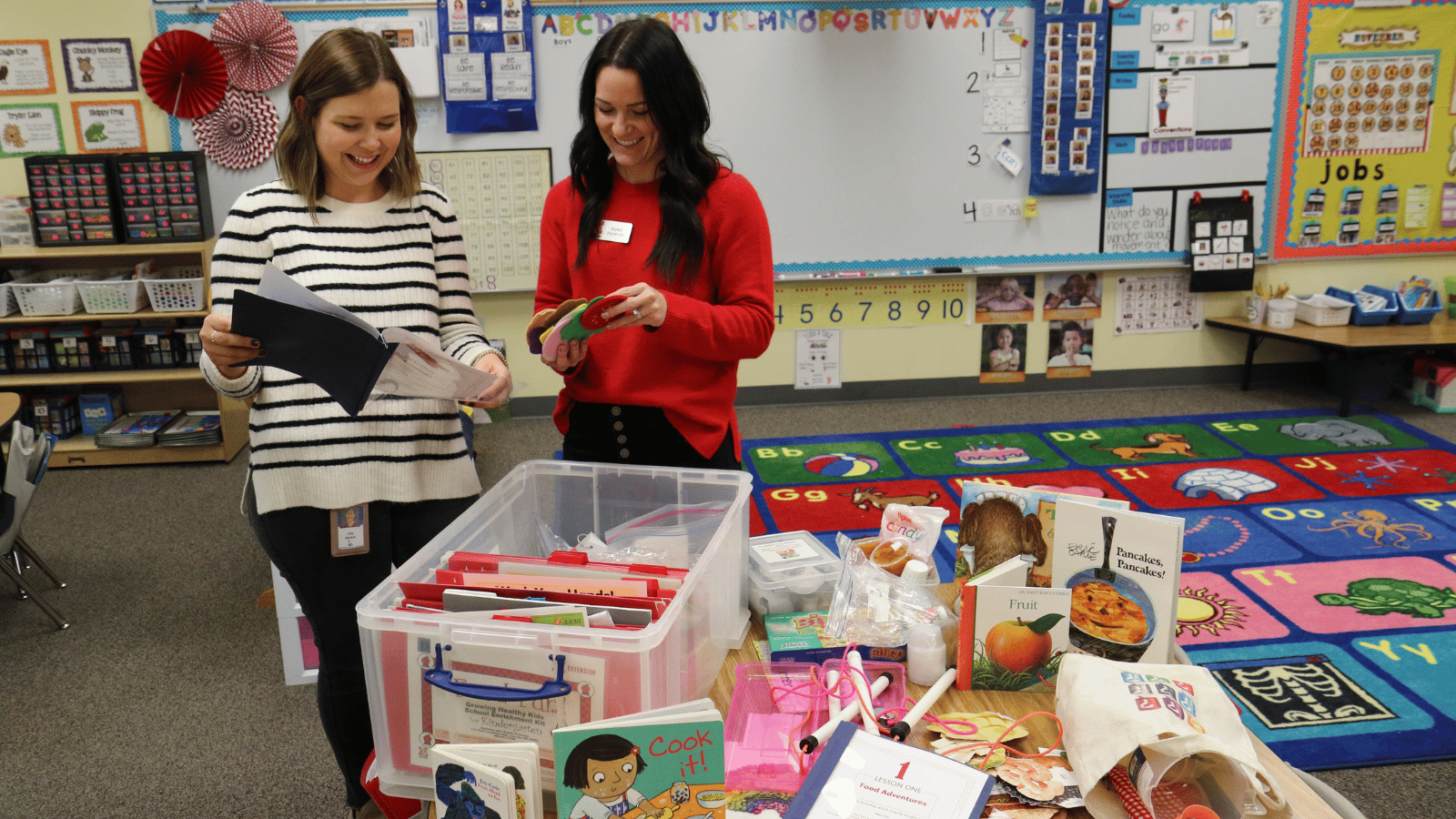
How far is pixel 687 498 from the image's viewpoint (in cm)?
148

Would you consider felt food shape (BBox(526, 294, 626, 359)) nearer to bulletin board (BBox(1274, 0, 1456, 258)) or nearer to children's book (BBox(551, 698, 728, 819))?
children's book (BBox(551, 698, 728, 819))

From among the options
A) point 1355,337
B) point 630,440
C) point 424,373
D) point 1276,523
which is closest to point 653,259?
point 630,440

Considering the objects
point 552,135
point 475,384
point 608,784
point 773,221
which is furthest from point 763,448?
point 608,784

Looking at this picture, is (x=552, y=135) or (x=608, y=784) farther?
(x=552, y=135)

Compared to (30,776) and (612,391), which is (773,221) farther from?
(30,776)

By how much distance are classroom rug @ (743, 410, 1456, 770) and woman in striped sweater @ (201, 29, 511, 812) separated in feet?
3.38

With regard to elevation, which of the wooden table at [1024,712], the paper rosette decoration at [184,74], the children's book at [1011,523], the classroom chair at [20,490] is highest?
the paper rosette decoration at [184,74]

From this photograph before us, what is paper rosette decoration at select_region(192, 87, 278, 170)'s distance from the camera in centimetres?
426

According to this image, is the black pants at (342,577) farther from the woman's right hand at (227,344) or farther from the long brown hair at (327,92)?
the long brown hair at (327,92)

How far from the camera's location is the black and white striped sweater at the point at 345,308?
1.43 metres

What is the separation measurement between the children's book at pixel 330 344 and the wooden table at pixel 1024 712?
544mm

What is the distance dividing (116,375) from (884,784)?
4.40m

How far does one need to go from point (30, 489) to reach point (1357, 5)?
5.68 metres

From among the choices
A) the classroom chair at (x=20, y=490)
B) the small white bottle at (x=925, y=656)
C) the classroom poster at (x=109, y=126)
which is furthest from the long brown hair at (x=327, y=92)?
the classroom poster at (x=109, y=126)
